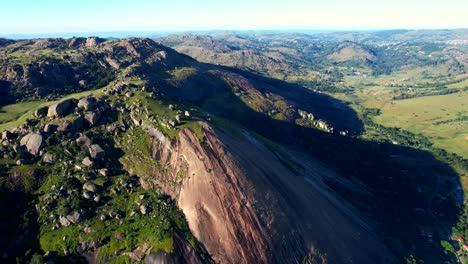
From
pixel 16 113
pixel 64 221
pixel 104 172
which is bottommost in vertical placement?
pixel 64 221

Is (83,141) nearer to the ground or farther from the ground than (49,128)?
nearer to the ground

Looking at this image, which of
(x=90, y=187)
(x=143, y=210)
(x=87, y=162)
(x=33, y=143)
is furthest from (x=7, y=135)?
(x=143, y=210)

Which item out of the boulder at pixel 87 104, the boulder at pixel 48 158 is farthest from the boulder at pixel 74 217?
the boulder at pixel 87 104

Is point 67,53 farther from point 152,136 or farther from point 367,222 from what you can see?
point 367,222

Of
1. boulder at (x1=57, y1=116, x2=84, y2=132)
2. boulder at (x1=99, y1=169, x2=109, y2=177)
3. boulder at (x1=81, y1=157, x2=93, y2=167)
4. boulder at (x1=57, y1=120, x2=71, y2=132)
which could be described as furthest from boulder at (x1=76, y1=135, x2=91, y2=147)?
boulder at (x1=99, y1=169, x2=109, y2=177)

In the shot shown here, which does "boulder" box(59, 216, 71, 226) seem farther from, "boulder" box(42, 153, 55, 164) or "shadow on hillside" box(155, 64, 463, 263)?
"shadow on hillside" box(155, 64, 463, 263)

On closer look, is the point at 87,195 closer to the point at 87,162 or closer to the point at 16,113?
the point at 87,162
